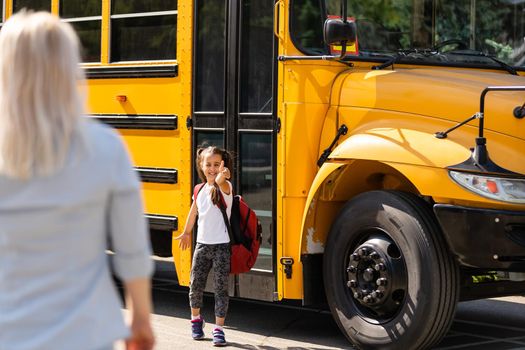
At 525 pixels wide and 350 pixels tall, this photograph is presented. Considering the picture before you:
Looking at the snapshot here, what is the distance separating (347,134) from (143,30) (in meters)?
1.80

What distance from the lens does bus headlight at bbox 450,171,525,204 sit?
5.40 m

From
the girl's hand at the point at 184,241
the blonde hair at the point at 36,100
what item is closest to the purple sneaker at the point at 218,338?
the girl's hand at the point at 184,241

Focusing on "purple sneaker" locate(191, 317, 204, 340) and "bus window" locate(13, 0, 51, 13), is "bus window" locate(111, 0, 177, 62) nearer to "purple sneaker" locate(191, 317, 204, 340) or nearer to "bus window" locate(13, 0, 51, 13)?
"bus window" locate(13, 0, 51, 13)

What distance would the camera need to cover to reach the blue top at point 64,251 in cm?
230

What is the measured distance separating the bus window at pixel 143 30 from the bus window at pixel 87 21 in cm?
17

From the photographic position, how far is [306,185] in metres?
6.23

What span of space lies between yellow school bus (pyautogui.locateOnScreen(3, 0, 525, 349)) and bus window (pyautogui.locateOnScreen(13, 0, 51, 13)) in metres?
0.53

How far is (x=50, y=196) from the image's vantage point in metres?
2.33

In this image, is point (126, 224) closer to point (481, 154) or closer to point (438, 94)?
point (481, 154)

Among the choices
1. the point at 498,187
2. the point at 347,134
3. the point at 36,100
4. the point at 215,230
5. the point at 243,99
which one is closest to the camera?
the point at 36,100

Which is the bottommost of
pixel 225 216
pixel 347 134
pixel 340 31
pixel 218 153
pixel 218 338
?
pixel 218 338

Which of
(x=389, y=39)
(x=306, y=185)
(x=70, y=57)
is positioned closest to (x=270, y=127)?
(x=306, y=185)

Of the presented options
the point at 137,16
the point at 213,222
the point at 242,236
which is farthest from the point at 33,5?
the point at 242,236

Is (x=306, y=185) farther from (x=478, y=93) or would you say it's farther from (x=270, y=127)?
(x=478, y=93)
